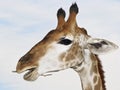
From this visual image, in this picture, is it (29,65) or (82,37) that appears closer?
(29,65)

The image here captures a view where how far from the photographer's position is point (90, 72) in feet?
30.3

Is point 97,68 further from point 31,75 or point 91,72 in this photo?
point 31,75

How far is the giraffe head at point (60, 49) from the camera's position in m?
8.73

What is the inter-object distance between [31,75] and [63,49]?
30.8 inches

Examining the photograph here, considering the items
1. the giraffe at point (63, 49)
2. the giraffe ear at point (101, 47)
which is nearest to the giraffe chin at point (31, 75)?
the giraffe at point (63, 49)

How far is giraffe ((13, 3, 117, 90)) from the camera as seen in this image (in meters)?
8.80

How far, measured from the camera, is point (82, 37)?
363 inches

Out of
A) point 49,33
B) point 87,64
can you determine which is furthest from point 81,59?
point 49,33

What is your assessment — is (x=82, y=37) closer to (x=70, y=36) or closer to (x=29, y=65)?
(x=70, y=36)

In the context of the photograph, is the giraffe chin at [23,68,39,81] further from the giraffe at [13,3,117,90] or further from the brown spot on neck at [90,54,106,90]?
the brown spot on neck at [90,54,106,90]

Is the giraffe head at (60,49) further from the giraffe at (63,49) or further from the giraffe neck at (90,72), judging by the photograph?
the giraffe neck at (90,72)

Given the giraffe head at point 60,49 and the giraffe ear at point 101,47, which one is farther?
the giraffe ear at point 101,47

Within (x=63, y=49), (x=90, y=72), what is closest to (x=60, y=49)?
(x=63, y=49)

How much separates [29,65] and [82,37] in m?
1.18
